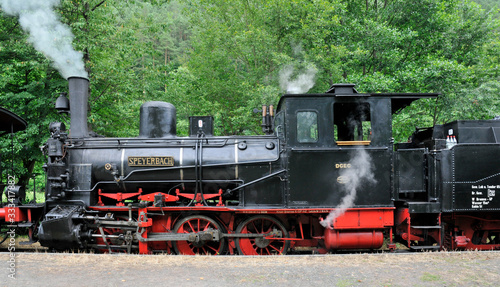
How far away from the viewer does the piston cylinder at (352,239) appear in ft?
20.1

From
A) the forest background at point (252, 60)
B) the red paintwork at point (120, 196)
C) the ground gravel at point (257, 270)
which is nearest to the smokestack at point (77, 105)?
the red paintwork at point (120, 196)

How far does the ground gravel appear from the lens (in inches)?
179

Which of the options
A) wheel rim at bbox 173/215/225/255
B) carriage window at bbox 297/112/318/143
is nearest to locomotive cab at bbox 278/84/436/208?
carriage window at bbox 297/112/318/143

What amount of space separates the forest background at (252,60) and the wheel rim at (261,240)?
6.38m

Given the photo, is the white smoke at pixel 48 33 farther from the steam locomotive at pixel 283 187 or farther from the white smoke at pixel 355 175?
the white smoke at pixel 355 175

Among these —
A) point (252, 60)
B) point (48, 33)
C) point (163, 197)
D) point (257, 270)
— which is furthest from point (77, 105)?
point (252, 60)

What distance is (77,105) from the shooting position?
22.6ft

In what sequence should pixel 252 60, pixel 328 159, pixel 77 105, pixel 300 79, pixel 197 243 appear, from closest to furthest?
pixel 328 159
pixel 197 243
pixel 77 105
pixel 300 79
pixel 252 60

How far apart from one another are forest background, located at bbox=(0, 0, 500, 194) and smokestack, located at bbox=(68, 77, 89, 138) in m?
3.25

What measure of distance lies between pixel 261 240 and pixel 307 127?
239cm

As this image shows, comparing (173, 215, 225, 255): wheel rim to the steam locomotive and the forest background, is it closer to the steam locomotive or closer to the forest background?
the steam locomotive

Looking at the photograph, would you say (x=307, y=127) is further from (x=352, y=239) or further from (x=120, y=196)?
(x=120, y=196)

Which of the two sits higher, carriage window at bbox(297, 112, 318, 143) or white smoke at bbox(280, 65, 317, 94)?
white smoke at bbox(280, 65, 317, 94)

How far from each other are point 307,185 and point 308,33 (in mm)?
8190
